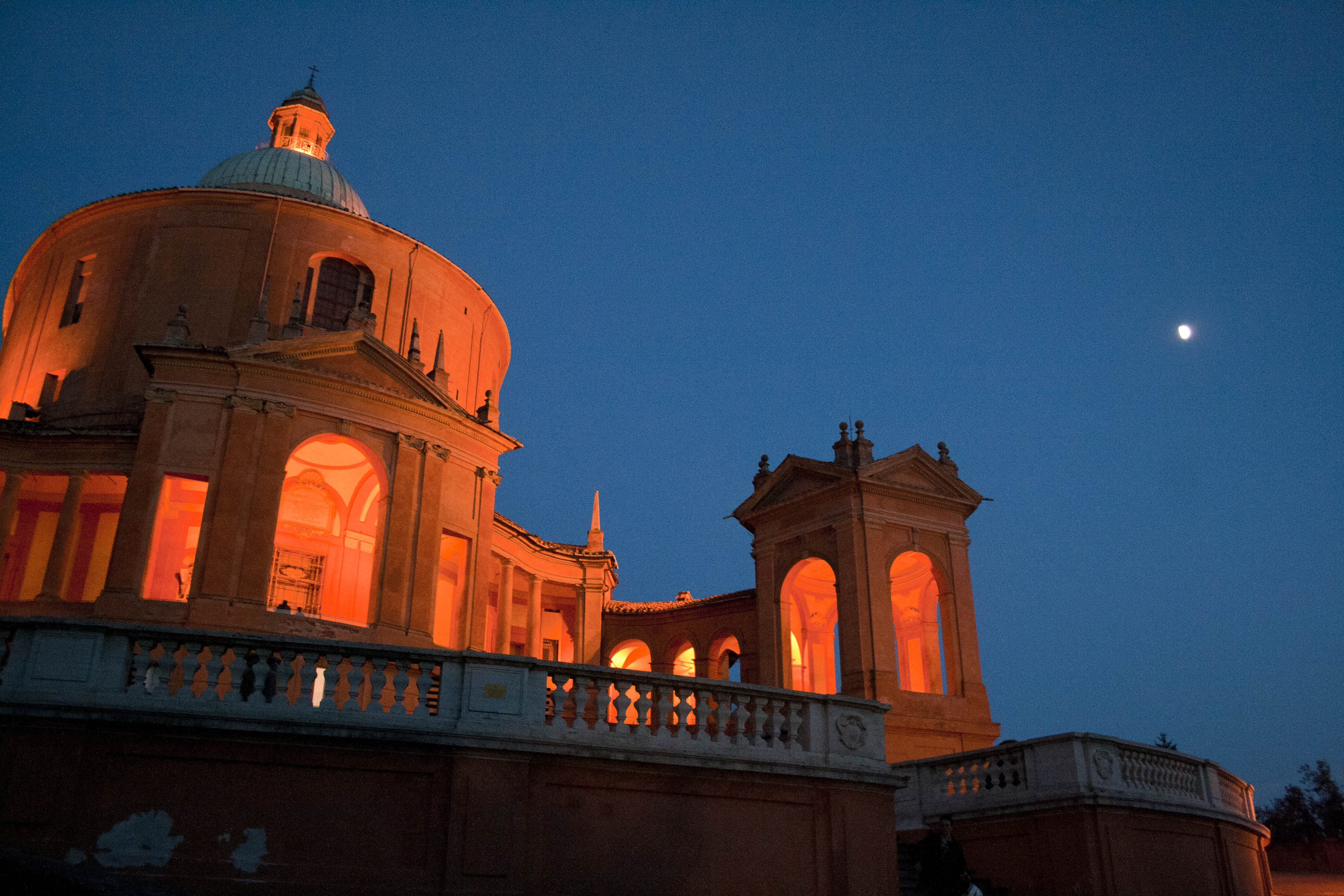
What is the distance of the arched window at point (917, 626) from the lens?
31.4 meters

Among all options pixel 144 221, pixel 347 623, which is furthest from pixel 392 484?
pixel 144 221

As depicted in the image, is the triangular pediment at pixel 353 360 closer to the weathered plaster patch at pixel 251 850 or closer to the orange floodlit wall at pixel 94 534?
the orange floodlit wall at pixel 94 534

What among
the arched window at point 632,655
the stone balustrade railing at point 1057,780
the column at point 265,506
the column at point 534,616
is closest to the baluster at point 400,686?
the stone balustrade railing at point 1057,780

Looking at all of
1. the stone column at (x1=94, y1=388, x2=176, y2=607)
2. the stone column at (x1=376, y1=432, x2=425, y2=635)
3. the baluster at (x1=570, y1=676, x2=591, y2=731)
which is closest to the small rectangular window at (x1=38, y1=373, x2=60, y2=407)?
the stone column at (x1=94, y1=388, x2=176, y2=607)

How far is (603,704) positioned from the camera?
1286 centimetres

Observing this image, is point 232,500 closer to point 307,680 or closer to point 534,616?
point 534,616

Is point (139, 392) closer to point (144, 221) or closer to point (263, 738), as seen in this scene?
point (144, 221)

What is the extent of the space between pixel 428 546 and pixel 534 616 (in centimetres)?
938

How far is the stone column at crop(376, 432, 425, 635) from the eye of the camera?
25.4 meters

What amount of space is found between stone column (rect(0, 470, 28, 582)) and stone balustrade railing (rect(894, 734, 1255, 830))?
72.7 feet

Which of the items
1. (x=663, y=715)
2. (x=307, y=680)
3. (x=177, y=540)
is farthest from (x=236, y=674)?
(x=177, y=540)

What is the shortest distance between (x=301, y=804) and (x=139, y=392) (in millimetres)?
21627

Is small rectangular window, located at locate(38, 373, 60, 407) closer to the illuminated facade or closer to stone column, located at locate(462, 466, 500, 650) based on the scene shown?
the illuminated facade

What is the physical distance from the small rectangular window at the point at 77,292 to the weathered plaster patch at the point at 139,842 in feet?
81.8
